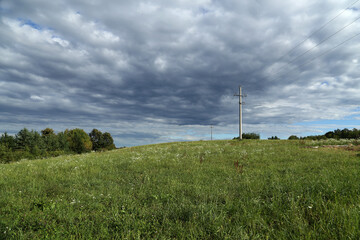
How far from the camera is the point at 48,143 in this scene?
77438mm

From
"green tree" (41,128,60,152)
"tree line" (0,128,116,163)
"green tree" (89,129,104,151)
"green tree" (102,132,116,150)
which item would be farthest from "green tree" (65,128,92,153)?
"green tree" (41,128,60,152)

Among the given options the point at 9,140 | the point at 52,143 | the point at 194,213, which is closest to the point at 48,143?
the point at 52,143

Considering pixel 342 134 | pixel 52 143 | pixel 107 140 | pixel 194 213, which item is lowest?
pixel 52 143

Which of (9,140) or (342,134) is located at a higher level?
(342,134)

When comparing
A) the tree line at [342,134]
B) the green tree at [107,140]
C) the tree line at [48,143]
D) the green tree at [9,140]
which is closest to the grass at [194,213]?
the tree line at [342,134]

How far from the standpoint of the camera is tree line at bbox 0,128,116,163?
58081mm

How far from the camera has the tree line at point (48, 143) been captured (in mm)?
58081

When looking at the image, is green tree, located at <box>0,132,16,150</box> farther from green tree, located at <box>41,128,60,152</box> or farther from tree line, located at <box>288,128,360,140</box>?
tree line, located at <box>288,128,360,140</box>

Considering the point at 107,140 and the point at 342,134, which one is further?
the point at 107,140

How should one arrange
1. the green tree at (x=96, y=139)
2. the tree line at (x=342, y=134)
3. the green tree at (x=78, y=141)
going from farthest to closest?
the green tree at (x=96, y=139), the green tree at (x=78, y=141), the tree line at (x=342, y=134)

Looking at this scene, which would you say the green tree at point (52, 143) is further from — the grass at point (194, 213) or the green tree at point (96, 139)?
the grass at point (194, 213)

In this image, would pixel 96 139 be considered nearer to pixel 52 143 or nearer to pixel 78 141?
→ pixel 78 141

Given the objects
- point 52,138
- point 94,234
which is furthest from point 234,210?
point 52,138

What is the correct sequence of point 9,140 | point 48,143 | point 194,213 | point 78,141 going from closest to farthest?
point 194,213
point 9,140
point 48,143
point 78,141
